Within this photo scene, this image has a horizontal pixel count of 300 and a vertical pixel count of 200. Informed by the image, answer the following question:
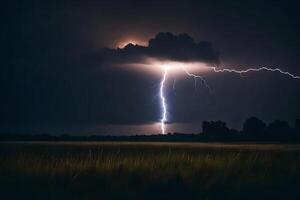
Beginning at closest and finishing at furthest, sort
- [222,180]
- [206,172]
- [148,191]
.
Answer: [148,191]
[222,180]
[206,172]

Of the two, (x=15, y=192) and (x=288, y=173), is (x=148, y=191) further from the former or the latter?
(x=288, y=173)

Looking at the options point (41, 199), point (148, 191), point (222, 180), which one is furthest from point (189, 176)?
point (41, 199)

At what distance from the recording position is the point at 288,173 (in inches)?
955

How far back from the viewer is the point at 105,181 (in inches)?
808

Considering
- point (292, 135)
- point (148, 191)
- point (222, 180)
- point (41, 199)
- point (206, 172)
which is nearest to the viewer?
point (41, 199)

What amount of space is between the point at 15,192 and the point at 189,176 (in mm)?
5922

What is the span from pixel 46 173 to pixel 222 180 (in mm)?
5518

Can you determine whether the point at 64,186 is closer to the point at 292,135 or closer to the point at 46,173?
the point at 46,173

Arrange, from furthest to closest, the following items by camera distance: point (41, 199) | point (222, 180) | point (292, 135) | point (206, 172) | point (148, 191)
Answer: point (292, 135) < point (206, 172) < point (222, 180) < point (148, 191) < point (41, 199)

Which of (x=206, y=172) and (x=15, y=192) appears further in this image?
(x=206, y=172)

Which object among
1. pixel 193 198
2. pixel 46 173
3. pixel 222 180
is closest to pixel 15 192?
pixel 46 173

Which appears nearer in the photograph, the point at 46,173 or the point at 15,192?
the point at 15,192

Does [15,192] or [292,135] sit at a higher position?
[292,135]

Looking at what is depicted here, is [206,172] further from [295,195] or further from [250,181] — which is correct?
[295,195]
